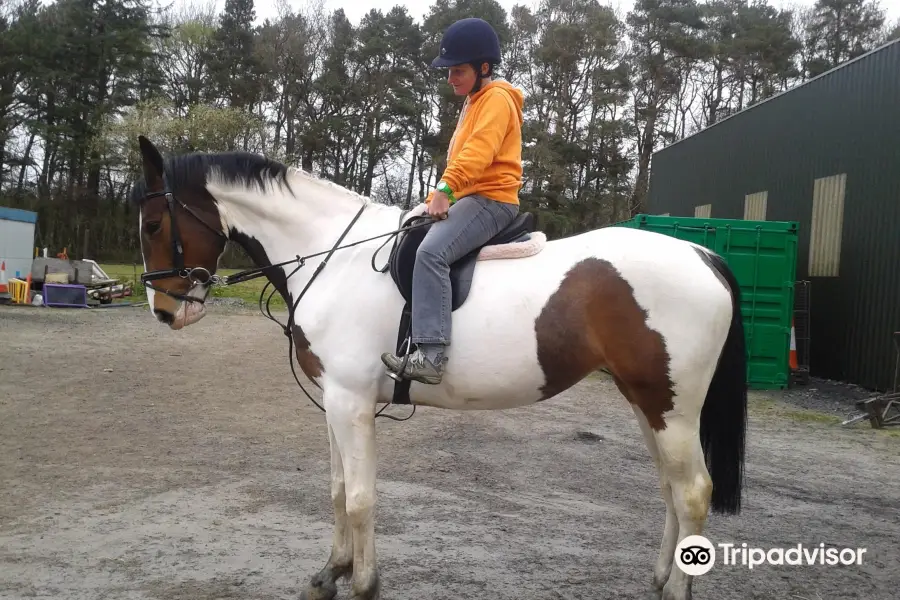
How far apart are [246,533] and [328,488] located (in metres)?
1.02

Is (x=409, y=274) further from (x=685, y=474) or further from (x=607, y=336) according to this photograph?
(x=685, y=474)

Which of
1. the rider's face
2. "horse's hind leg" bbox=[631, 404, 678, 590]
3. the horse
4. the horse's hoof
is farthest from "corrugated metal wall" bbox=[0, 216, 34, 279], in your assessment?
"horse's hind leg" bbox=[631, 404, 678, 590]

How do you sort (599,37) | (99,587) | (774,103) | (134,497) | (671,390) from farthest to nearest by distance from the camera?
1. (599,37)
2. (774,103)
3. (134,497)
4. (99,587)
5. (671,390)

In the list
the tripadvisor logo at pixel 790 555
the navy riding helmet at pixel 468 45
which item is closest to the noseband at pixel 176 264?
the navy riding helmet at pixel 468 45

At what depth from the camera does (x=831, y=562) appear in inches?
155

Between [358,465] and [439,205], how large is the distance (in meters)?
1.31

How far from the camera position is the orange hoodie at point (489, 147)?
3141 millimetres

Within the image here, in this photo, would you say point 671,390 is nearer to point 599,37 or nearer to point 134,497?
point 134,497

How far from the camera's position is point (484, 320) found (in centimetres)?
312

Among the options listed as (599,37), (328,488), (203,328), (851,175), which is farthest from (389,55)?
(328,488)

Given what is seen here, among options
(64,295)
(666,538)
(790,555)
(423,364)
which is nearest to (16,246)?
(64,295)

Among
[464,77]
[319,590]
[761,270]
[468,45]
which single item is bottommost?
[319,590]

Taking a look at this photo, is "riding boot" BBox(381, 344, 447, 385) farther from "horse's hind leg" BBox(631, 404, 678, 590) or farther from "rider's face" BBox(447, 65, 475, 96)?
"rider's face" BBox(447, 65, 475, 96)

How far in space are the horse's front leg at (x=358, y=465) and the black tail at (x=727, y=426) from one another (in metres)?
1.78
